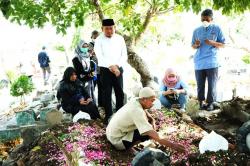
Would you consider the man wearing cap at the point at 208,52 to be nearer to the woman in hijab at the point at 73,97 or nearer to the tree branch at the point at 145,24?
the woman in hijab at the point at 73,97

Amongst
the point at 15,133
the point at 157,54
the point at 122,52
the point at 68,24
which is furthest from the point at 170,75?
the point at 157,54

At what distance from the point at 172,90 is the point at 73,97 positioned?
197 centimetres

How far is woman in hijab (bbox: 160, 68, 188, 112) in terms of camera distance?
778 cm

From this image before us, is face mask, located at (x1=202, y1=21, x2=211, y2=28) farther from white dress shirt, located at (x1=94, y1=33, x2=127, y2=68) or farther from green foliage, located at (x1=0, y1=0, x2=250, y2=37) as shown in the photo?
white dress shirt, located at (x1=94, y1=33, x2=127, y2=68)

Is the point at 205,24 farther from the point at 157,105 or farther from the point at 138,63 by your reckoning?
the point at 138,63

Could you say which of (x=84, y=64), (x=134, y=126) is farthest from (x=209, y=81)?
(x=134, y=126)

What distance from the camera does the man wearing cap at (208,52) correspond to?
7668 mm

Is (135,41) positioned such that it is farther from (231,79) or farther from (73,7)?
(231,79)

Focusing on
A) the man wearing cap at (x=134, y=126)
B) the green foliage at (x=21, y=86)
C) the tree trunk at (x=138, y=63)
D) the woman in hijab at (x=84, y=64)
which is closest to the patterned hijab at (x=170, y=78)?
the woman in hijab at (x=84, y=64)

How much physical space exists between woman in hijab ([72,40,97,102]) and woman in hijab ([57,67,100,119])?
16.1 inches

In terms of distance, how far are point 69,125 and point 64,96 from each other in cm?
108

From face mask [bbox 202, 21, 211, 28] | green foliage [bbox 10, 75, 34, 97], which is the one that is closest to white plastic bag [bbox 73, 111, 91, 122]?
face mask [bbox 202, 21, 211, 28]

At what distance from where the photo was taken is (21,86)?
12977mm

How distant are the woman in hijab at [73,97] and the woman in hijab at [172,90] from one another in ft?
4.87
